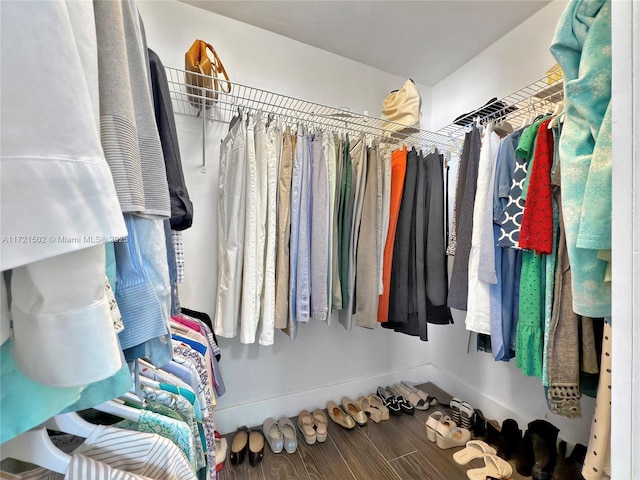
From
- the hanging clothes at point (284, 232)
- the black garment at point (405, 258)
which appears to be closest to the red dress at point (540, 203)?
the black garment at point (405, 258)

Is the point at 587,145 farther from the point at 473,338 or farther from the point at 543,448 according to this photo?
the point at 543,448

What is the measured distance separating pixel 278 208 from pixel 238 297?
1.39 ft

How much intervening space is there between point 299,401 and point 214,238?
3.75 ft

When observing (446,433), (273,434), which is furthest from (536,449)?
(273,434)

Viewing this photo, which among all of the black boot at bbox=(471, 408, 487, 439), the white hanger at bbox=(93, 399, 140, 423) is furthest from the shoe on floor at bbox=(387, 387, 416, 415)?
the white hanger at bbox=(93, 399, 140, 423)

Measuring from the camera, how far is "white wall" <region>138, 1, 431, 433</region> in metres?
1.42

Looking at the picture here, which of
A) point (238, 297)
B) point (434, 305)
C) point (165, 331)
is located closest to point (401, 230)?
point (434, 305)

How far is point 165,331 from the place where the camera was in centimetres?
42

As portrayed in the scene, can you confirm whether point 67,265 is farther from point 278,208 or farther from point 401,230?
point 401,230

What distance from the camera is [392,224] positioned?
1332 mm

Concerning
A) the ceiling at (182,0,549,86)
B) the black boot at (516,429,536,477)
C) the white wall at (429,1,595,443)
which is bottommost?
the black boot at (516,429,536,477)

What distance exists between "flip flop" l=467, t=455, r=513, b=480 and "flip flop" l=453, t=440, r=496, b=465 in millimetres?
46

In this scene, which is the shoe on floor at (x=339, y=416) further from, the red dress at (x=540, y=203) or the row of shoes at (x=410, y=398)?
the red dress at (x=540, y=203)

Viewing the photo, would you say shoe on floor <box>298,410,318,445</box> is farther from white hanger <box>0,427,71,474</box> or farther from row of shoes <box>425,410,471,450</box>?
white hanger <box>0,427,71,474</box>
